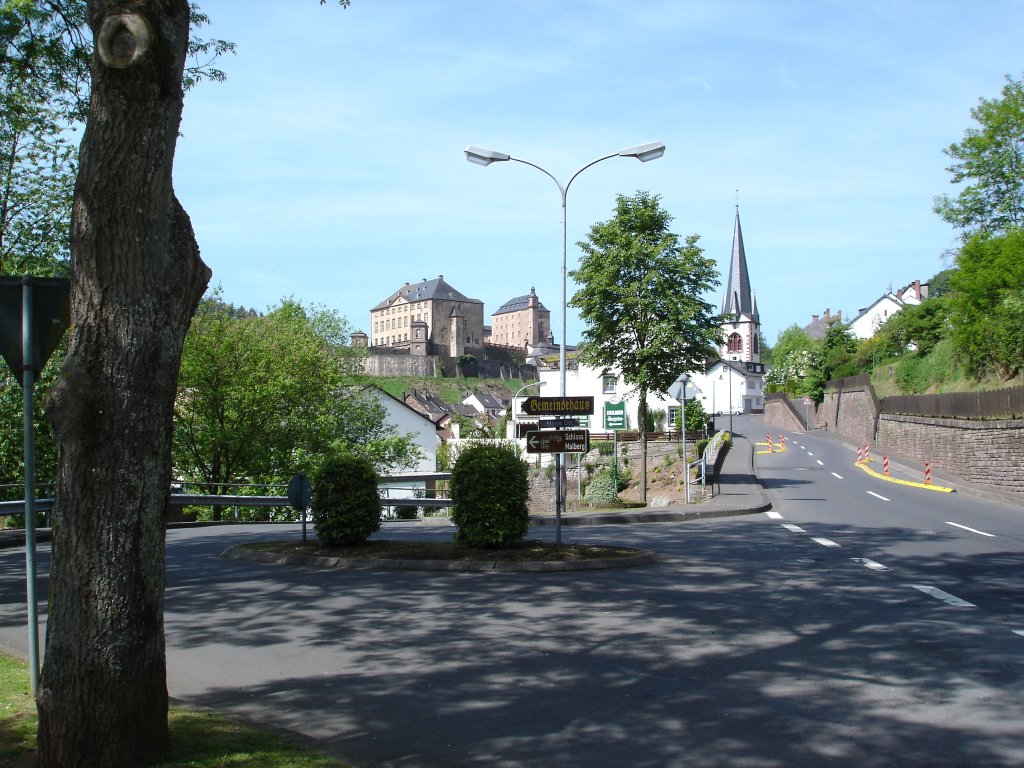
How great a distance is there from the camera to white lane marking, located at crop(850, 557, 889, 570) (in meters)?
12.6

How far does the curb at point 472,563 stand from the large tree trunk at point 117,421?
300 inches

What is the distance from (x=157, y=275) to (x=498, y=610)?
224 inches

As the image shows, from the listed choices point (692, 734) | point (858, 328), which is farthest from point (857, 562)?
point (858, 328)

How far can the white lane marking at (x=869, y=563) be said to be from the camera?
12.6 m

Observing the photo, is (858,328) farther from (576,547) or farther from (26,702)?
(26,702)

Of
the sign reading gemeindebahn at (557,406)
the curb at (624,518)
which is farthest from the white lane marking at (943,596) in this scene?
the curb at (624,518)

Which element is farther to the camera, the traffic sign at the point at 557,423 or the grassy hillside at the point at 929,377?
the grassy hillside at the point at 929,377

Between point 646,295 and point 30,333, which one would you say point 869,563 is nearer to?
point 30,333

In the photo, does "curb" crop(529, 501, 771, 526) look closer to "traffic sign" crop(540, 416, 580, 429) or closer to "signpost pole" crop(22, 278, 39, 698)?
"traffic sign" crop(540, 416, 580, 429)

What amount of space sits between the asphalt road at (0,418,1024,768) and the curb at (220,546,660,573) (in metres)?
0.24

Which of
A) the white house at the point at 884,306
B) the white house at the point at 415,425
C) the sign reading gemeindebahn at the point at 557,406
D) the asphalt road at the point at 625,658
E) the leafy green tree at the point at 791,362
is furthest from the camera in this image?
the white house at the point at 884,306

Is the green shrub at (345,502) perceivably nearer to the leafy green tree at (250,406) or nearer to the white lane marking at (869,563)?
the white lane marking at (869,563)

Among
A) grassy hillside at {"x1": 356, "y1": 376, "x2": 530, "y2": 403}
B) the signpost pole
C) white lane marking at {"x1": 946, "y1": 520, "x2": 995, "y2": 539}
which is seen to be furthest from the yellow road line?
grassy hillside at {"x1": 356, "y1": 376, "x2": 530, "y2": 403}

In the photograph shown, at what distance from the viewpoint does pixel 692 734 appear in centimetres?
550
